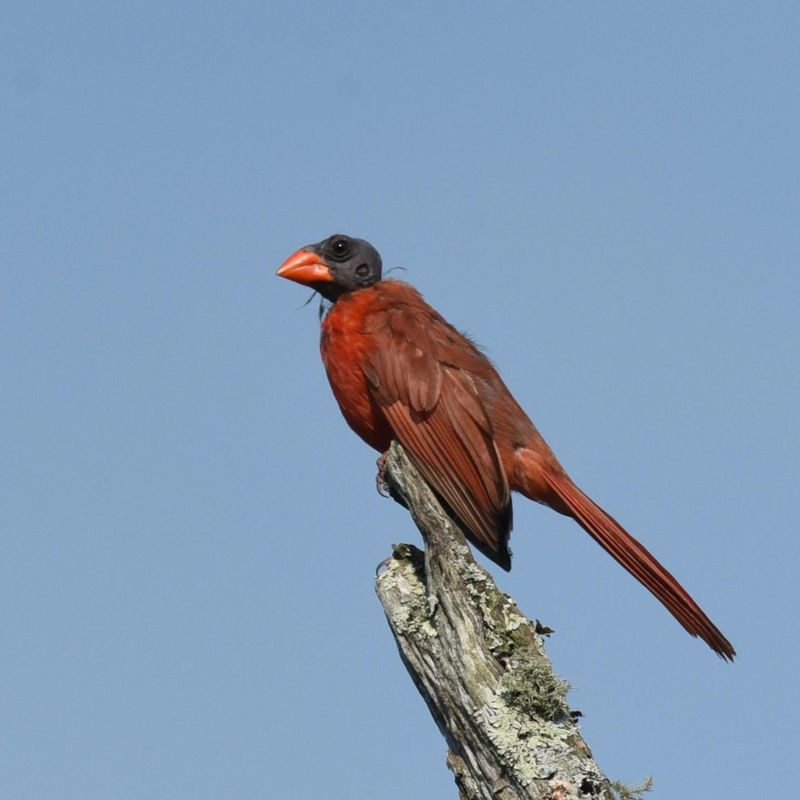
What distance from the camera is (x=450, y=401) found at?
5469 mm

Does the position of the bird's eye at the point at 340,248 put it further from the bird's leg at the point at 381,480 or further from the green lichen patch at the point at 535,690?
the green lichen patch at the point at 535,690

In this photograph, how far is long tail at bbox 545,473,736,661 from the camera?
4.87m

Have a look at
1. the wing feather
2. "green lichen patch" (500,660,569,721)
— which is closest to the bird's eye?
the wing feather

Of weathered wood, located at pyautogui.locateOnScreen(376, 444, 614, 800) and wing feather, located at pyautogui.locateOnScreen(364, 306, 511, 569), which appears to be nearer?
weathered wood, located at pyautogui.locateOnScreen(376, 444, 614, 800)

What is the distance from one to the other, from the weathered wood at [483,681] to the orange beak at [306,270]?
2.59m

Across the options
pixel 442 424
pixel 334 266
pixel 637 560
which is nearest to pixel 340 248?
pixel 334 266

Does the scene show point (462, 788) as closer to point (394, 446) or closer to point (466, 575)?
point (466, 575)

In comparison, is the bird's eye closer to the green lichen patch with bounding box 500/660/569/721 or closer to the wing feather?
the wing feather

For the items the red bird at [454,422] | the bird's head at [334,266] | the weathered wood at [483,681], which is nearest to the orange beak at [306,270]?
Result: the bird's head at [334,266]

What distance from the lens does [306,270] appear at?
6266 mm

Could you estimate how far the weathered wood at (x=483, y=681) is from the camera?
326 centimetres

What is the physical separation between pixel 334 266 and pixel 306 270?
0.46 ft

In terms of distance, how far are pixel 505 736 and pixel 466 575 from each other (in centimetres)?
57

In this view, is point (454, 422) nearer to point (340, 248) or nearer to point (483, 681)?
point (340, 248)
